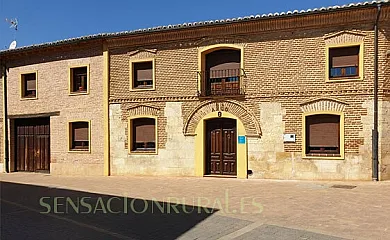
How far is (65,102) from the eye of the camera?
16297 mm

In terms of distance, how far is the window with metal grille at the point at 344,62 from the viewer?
11.9 m

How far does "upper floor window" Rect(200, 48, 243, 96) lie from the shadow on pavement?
6.01 metres

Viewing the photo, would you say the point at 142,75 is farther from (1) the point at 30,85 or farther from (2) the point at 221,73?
(1) the point at 30,85

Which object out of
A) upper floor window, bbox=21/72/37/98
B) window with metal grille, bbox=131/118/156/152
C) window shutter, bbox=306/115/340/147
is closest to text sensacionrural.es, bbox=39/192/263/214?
window shutter, bbox=306/115/340/147

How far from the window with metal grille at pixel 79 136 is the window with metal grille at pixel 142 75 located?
10.5 feet

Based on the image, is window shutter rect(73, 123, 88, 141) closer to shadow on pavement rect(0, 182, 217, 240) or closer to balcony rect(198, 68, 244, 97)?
balcony rect(198, 68, 244, 97)

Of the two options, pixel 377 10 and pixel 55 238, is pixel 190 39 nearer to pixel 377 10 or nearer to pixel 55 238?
pixel 377 10

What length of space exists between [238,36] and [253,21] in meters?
0.80

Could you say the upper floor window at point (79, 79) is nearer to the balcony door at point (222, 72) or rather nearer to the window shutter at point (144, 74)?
the window shutter at point (144, 74)

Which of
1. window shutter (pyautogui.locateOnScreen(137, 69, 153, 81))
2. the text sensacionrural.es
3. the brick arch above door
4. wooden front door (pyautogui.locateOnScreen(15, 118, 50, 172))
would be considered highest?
window shutter (pyautogui.locateOnScreen(137, 69, 153, 81))

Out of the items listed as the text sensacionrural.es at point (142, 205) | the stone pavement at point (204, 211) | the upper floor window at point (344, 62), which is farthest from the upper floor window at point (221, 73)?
the text sensacionrural.es at point (142, 205)

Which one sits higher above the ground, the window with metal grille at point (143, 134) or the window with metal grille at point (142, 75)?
the window with metal grille at point (142, 75)

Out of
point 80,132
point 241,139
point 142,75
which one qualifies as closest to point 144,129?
point 142,75

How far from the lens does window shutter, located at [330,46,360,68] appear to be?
39.0 ft
